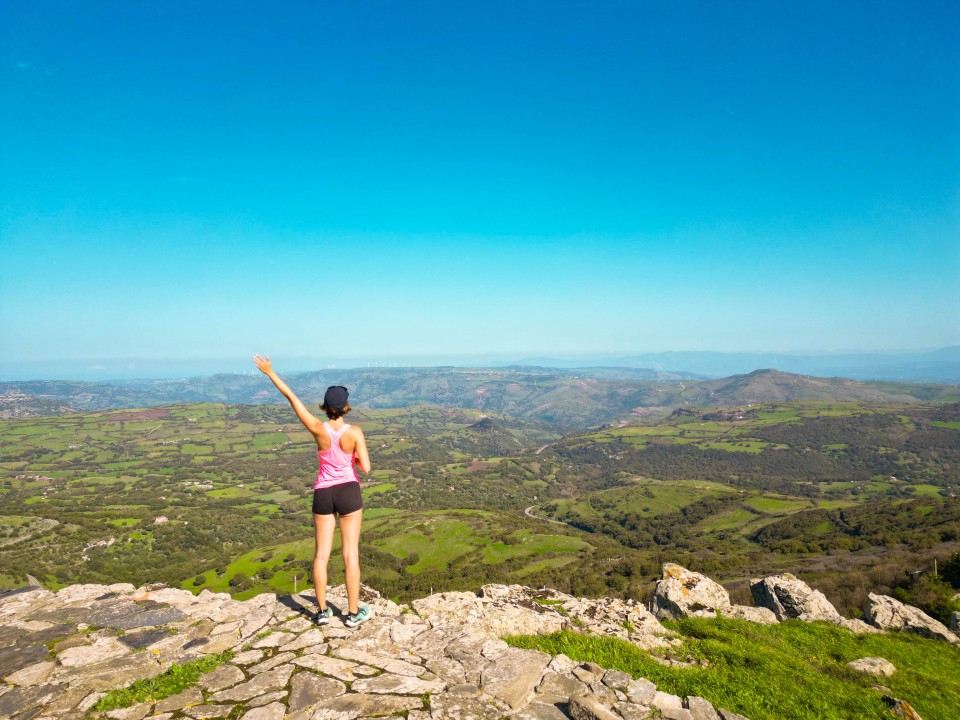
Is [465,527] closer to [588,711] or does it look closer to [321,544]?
[321,544]

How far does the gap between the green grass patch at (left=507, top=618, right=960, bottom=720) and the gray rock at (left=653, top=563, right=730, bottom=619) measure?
1979 mm

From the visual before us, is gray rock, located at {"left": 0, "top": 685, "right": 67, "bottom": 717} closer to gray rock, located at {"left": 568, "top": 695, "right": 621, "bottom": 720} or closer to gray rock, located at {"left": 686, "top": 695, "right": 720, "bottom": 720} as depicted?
gray rock, located at {"left": 568, "top": 695, "right": 621, "bottom": 720}

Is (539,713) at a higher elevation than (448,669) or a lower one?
higher

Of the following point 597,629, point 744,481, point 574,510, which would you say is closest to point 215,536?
point 574,510

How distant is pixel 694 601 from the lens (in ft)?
48.0

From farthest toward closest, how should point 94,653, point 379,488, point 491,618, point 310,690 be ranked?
1. point 379,488
2. point 491,618
3. point 94,653
4. point 310,690

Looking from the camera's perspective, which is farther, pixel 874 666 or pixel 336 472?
pixel 874 666

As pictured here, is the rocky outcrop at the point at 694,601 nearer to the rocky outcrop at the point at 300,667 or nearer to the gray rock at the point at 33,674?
the rocky outcrop at the point at 300,667

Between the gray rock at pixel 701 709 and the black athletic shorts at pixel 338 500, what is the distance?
593cm

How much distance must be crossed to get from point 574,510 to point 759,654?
161731 mm

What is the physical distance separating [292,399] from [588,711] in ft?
20.1

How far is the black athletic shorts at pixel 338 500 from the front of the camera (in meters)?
7.86

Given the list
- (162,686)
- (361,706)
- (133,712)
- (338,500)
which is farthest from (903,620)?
(133,712)

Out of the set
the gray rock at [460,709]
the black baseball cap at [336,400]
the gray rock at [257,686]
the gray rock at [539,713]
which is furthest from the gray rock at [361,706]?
the black baseball cap at [336,400]
